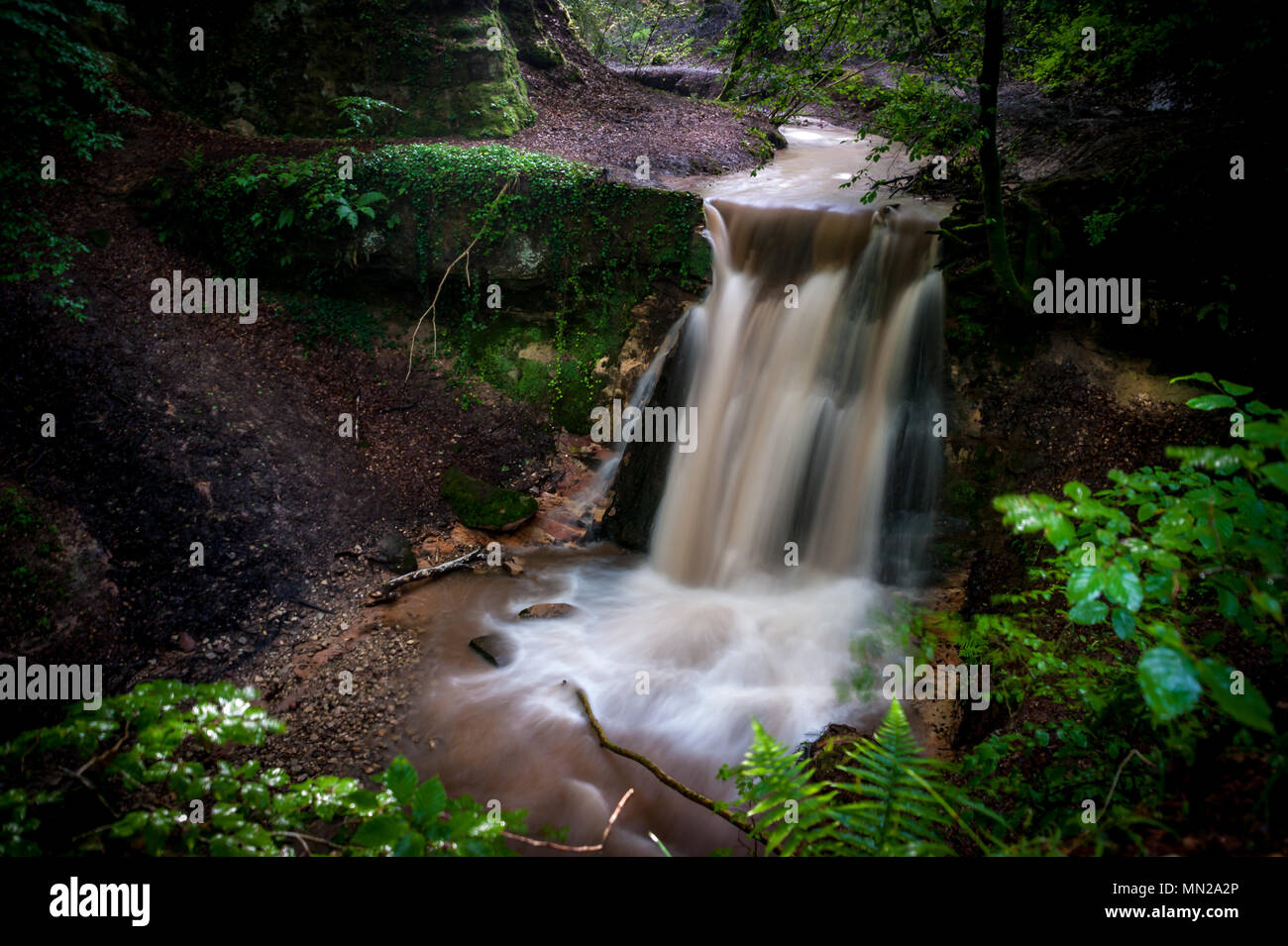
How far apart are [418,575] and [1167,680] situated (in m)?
6.22

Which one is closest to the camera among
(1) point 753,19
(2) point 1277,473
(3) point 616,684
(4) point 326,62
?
(2) point 1277,473

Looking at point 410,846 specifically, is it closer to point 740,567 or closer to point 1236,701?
point 1236,701

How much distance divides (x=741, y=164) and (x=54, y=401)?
10.3 meters

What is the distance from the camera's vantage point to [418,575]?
20.6 feet

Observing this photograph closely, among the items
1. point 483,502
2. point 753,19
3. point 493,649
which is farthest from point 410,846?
point 753,19

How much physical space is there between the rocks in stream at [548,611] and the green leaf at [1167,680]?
537 cm

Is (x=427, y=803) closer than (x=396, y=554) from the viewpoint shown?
Yes

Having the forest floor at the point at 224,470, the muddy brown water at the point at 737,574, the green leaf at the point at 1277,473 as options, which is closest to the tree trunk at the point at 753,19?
the muddy brown water at the point at 737,574

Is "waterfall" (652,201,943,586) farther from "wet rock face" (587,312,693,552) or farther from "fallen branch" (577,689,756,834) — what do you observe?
"fallen branch" (577,689,756,834)

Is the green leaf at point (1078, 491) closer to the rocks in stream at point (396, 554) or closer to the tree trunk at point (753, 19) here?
the tree trunk at point (753, 19)

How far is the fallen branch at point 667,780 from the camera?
2.57 m

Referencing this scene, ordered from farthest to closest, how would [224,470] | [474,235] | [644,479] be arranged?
1. [474,235]
2. [644,479]
3. [224,470]

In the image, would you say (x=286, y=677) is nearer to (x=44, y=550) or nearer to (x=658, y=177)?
(x=44, y=550)
